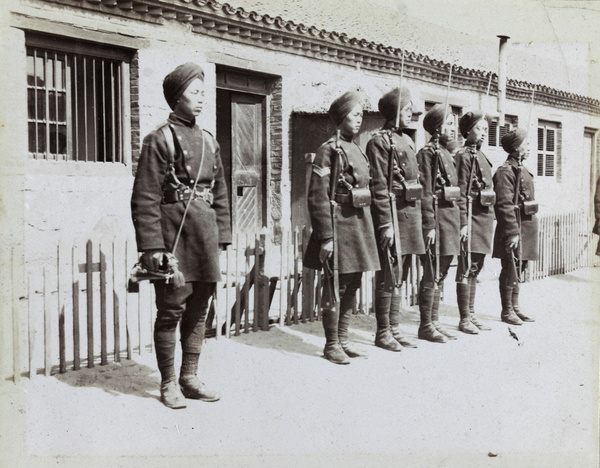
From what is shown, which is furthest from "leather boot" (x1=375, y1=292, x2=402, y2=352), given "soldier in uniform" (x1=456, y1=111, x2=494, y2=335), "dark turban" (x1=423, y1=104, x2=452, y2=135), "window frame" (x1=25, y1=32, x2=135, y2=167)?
"window frame" (x1=25, y1=32, x2=135, y2=167)

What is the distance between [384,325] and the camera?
6.23 metres

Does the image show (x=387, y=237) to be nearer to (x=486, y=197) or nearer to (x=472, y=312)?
(x=486, y=197)

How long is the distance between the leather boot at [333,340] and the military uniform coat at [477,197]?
6.55ft

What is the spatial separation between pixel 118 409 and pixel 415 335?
332 centimetres

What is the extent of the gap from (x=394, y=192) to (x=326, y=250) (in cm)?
101

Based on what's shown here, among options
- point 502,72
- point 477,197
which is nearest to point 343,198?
point 477,197

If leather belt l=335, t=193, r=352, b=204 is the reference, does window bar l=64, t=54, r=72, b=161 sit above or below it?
above

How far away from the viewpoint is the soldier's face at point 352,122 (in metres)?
5.73

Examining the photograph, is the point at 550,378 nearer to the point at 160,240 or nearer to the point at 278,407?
the point at 278,407

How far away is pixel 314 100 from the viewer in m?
11.1

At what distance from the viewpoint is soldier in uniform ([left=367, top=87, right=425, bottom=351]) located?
597 cm

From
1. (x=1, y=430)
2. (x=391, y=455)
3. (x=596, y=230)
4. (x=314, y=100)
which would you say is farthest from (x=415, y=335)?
(x=314, y=100)

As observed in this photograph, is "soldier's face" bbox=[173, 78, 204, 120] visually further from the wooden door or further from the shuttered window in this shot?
the shuttered window

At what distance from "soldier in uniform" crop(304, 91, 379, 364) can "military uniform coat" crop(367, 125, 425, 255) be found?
174 mm
